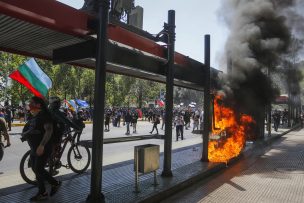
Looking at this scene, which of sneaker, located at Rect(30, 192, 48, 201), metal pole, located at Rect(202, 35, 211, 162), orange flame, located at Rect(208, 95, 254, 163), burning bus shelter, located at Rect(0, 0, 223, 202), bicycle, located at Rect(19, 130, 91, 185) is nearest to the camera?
burning bus shelter, located at Rect(0, 0, 223, 202)

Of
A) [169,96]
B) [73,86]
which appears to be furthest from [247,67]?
[73,86]

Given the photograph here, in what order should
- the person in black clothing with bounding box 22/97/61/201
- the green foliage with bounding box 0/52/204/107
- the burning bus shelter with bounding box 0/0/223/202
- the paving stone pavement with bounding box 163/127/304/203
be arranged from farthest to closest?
the green foliage with bounding box 0/52/204/107, the paving stone pavement with bounding box 163/127/304/203, the person in black clothing with bounding box 22/97/61/201, the burning bus shelter with bounding box 0/0/223/202

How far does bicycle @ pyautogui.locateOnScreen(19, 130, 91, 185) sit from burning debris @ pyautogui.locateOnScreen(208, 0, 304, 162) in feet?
11.8

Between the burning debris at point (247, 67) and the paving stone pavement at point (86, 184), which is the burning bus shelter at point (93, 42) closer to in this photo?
the paving stone pavement at point (86, 184)

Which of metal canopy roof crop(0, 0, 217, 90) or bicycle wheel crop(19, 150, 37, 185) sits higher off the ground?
metal canopy roof crop(0, 0, 217, 90)

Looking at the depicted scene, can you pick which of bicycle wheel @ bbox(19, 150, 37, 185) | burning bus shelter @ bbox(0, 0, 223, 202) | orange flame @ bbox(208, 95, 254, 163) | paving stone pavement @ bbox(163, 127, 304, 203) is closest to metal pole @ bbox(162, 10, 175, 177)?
burning bus shelter @ bbox(0, 0, 223, 202)

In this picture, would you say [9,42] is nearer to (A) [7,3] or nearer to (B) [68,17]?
(B) [68,17]

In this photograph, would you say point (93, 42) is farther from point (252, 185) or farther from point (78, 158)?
point (252, 185)

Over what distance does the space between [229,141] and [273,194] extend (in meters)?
4.44

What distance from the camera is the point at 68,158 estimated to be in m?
7.25

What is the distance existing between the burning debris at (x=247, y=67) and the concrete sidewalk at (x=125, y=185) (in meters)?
1.53

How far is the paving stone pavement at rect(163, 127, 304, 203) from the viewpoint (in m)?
6.09

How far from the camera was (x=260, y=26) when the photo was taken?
13.4m

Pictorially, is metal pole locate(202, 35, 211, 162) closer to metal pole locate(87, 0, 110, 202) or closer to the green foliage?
metal pole locate(87, 0, 110, 202)
